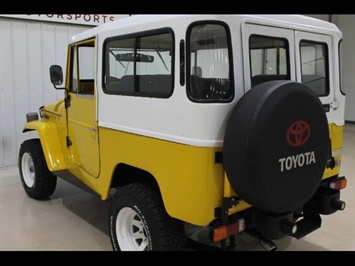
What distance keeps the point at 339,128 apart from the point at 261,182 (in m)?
1.39

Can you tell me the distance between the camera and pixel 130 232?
9.51 ft

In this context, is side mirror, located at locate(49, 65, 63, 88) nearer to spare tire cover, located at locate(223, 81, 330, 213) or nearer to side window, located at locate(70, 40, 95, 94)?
side window, located at locate(70, 40, 95, 94)

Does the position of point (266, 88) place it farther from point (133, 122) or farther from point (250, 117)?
point (133, 122)

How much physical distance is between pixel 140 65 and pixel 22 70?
414 centimetres

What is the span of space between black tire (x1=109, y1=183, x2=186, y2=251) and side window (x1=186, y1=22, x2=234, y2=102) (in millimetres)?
873

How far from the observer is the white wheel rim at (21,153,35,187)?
15.0ft

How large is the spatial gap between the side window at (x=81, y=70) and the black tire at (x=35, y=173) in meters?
1.06

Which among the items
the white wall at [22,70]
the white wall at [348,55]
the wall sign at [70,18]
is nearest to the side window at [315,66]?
the wall sign at [70,18]

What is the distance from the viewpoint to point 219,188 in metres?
2.27

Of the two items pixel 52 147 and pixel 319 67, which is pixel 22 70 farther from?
pixel 319 67

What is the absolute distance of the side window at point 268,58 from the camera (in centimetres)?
246

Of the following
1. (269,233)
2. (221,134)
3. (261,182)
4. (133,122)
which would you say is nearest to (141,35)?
(133,122)

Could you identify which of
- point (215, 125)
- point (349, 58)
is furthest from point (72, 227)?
point (349, 58)

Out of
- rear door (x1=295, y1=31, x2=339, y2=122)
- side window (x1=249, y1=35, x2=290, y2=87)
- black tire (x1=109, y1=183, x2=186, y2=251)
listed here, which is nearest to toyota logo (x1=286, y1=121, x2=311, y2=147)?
side window (x1=249, y1=35, x2=290, y2=87)
